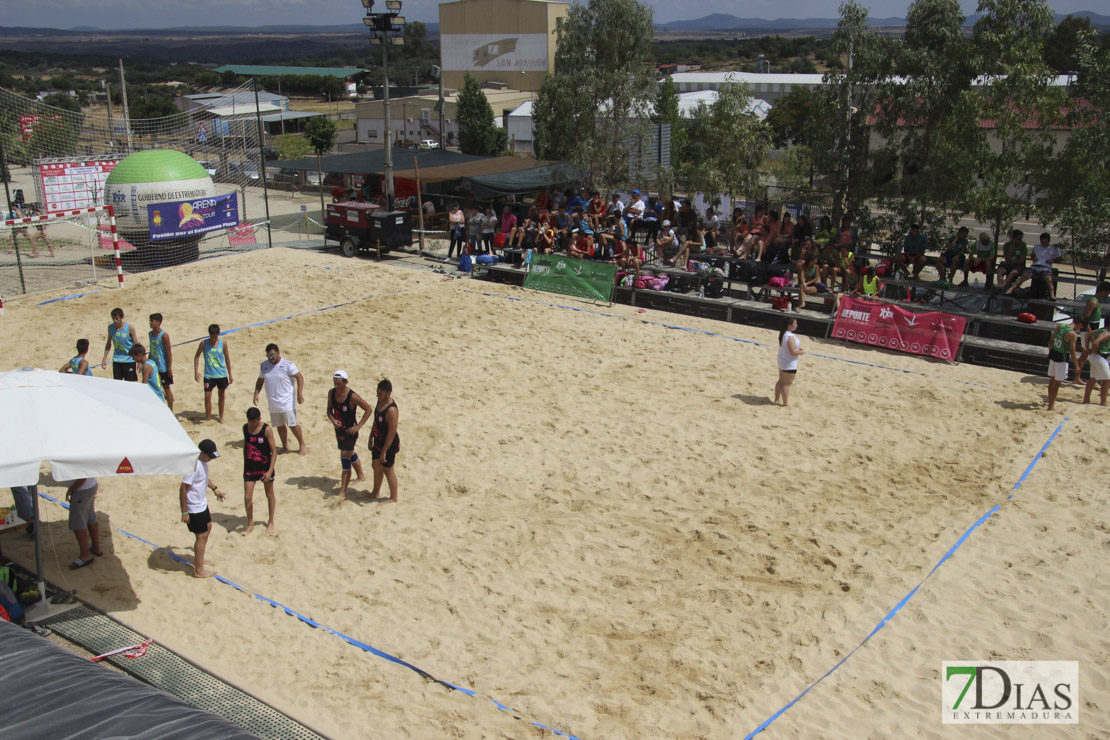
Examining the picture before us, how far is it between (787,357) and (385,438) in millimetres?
5360

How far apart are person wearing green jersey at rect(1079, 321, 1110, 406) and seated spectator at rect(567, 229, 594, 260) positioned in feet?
30.7

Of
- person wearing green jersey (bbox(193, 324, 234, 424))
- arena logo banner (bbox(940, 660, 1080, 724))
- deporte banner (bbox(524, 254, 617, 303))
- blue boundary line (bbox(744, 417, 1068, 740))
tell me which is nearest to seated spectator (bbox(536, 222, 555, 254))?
deporte banner (bbox(524, 254, 617, 303))

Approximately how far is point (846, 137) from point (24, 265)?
18.3 meters

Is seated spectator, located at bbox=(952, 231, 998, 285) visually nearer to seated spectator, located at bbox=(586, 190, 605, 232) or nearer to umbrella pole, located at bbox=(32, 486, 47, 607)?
seated spectator, located at bbox=(586, 190, 605, 232)

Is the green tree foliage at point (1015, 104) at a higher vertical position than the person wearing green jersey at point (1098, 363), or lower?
higher

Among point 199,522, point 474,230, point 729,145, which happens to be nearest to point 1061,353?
point 199,522

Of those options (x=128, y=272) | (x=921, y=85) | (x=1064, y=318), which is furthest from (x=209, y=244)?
(x=1064, y=318)

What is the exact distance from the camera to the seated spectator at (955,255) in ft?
51.6

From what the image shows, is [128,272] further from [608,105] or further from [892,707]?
[892,707]

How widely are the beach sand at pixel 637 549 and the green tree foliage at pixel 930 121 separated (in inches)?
189

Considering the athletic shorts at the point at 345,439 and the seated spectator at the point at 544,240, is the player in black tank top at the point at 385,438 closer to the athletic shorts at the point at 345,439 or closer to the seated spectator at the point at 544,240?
the athletic shorts at the point at 345,439

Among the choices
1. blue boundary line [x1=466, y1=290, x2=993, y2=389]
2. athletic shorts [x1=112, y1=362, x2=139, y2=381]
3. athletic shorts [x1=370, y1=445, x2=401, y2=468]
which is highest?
athletic shorts [x1=112, y1=362, x2=139, y2=381]

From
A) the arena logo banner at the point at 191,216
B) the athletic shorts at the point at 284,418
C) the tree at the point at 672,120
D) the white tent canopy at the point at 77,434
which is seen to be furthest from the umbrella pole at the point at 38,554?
the tree at the point at 672,120

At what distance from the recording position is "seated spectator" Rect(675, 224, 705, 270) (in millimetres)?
17203
